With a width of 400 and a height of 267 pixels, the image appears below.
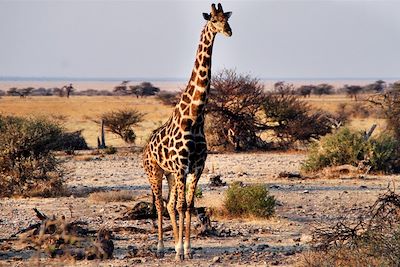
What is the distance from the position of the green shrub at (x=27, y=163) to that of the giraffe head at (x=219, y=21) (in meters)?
7.86

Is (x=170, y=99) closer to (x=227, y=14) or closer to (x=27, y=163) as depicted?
(x=27, y=163)

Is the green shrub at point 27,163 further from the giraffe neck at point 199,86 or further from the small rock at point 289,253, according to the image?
the small rock at point 289,253

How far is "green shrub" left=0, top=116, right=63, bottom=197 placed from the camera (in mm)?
17969

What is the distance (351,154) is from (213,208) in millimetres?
8209

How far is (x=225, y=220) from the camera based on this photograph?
47.0 ft

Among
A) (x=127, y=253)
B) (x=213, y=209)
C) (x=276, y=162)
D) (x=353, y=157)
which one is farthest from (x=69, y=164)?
(x=127, y=253)

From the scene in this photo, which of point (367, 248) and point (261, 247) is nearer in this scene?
point (367, 248)

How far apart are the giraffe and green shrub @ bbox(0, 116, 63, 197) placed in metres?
7.08

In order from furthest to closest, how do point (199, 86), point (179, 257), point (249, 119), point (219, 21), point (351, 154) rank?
point (249, 119), point (351, 154), point (199, 86), point (219, 21), point (179, 257)

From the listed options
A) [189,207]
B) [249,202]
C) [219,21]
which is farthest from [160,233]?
[249,202]

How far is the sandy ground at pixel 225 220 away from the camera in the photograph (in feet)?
36.0

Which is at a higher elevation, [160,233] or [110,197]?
[160,233]

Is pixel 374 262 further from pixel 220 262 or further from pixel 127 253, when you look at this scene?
pixel 127 253

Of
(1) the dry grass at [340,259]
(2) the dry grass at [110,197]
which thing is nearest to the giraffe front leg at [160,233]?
(1) the dry grass at [340,259]
